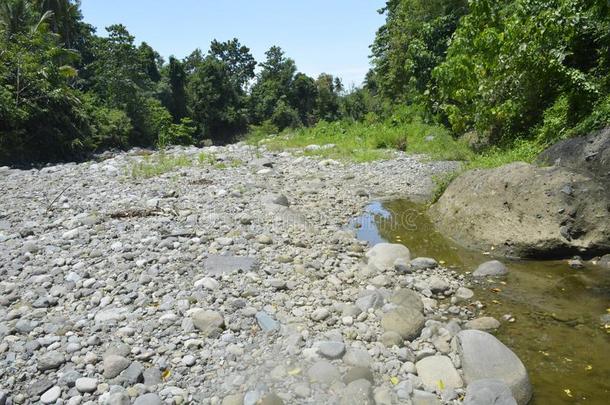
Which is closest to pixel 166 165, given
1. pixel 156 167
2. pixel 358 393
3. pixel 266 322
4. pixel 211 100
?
pixel 156 167

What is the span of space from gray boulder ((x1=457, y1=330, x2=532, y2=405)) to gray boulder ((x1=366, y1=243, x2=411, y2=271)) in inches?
85.8

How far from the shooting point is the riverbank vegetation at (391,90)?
10.2m

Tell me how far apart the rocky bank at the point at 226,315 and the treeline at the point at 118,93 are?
11.5 meters

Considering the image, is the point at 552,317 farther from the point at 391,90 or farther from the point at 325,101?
the point at 325,101

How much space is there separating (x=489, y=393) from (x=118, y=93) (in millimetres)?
29412

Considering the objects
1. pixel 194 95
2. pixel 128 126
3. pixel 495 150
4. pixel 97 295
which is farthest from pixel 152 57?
pixel 97 295

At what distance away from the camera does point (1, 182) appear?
11.5m

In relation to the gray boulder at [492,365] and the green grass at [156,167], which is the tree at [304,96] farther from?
the gray boulder at [492,365]

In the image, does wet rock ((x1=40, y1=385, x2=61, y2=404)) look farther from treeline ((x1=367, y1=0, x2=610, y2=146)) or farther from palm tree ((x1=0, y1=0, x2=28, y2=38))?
palm tree ((x1=0, y1=0, x2=28, y2=38))

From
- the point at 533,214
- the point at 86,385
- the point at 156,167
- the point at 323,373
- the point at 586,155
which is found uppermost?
the point at 586,155

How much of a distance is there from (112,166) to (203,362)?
11.4 m

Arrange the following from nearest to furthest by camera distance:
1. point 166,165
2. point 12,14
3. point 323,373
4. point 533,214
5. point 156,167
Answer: point 323,373, point 533,214, point 156,167, point 166,165, point 12,14

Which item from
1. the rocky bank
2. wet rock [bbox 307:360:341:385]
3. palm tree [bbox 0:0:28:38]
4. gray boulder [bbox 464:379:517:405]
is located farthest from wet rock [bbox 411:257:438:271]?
palm tree [bbox 0:0:28:38]

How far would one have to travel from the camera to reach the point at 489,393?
10.5 ft
